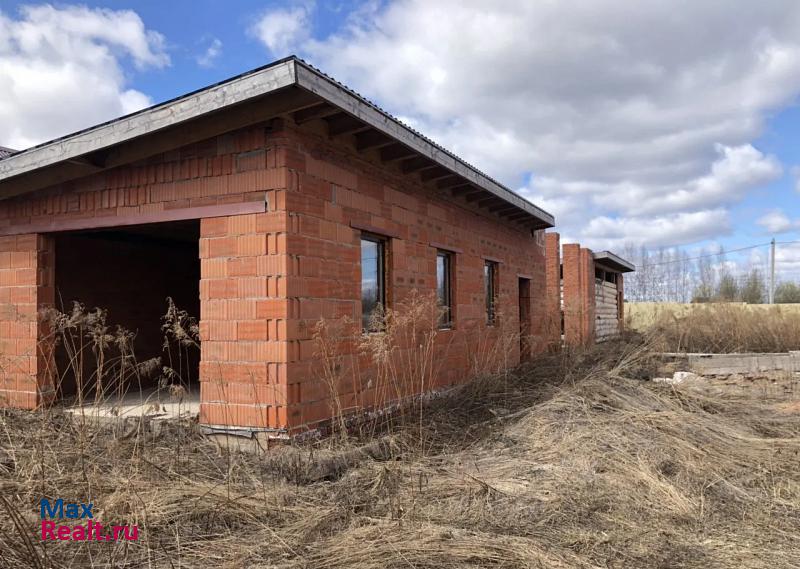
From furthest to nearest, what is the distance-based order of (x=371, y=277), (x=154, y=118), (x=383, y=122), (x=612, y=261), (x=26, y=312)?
1. (x=612, y=261)
2. (x=371, y=277)
3. (x=26, y=312)
4. (x=383, y=122)
5. (x=154, y=118)

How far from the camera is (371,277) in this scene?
734 centimetres

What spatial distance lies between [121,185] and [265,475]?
Answer: 12.3ft

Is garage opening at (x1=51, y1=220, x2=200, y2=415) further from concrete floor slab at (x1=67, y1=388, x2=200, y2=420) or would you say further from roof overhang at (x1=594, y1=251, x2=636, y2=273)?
roof overhang at (x1=594, y1=251, x2=636, y2=273)

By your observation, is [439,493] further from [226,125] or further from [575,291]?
[575,291]

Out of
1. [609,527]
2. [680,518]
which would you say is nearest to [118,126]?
[609,527]

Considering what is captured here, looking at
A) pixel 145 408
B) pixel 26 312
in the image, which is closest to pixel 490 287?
pixel 145 408

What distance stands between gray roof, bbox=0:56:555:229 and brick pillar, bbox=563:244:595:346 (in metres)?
10.6

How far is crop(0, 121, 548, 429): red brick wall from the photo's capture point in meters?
5.57

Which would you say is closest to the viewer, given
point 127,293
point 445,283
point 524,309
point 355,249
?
point 355,249

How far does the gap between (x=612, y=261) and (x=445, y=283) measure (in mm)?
13749

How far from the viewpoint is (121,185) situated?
21.0ft

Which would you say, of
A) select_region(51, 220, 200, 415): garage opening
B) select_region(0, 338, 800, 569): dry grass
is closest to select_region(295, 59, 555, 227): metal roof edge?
select_region(51, 220, 200, 415): garage opening

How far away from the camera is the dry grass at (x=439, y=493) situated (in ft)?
11.4

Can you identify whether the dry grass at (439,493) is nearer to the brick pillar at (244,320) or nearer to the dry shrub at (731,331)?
the brick pillar at (244,320)
